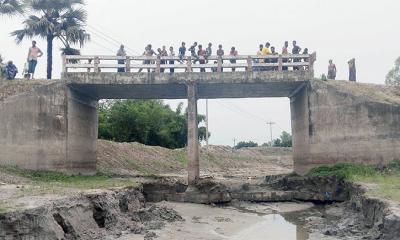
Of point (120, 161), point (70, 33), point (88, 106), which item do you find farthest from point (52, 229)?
point (120, 161)

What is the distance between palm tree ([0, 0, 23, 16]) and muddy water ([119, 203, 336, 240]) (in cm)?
1508

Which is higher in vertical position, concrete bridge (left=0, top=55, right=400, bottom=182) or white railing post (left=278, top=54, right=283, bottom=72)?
white railing post (left=278, top=54, right=283, bottom=72)

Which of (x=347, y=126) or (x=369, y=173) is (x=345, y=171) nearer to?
(x=369, y=173)

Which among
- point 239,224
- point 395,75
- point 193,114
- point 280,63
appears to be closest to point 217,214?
point 239,224

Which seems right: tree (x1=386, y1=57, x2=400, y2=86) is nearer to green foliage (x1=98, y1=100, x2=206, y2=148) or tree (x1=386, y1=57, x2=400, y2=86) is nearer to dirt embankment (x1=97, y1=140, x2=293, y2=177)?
dirt embankment (x1=97, y1=140, x2=293, y2=177)

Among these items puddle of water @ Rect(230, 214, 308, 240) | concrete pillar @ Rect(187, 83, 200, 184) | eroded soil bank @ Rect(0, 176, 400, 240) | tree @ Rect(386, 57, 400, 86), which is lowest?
puddle of water @ Rect(230, 214, 308, 240)

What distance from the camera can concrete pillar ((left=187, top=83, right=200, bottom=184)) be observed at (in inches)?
823

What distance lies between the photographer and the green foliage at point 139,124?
43.1m

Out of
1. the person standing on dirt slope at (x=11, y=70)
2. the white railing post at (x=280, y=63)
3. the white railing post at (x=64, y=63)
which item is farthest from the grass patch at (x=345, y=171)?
the person standing on dirt slope at (x=11, y=70)

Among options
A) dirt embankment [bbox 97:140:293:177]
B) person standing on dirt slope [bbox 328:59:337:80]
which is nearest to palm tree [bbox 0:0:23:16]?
dirt embankment [bbox 97:140:293:177]

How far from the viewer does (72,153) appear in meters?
20.9

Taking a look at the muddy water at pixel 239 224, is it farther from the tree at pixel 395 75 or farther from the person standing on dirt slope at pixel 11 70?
the tree at pixel 395 75

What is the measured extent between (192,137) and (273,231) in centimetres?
753

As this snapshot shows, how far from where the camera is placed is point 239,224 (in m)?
15.6
